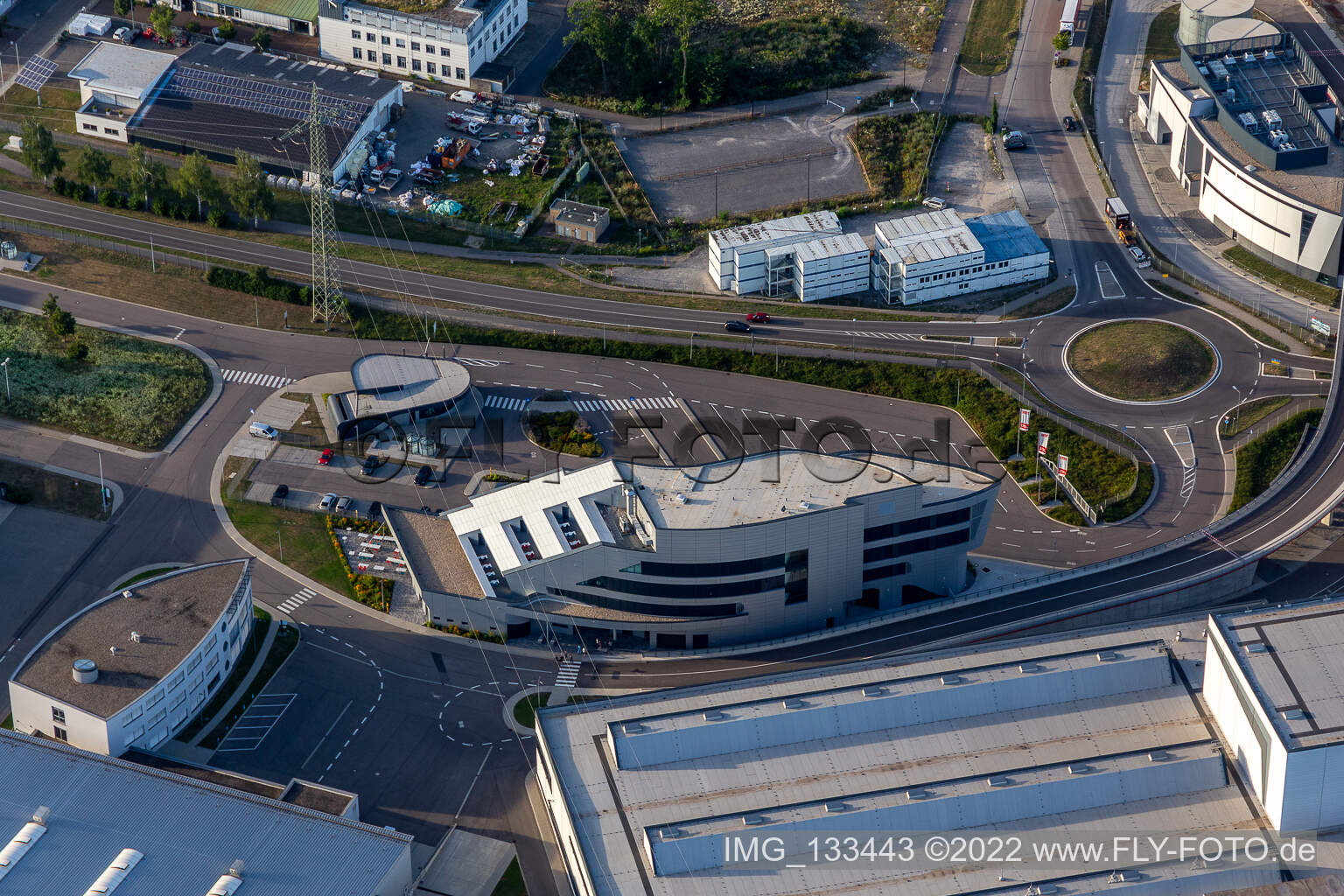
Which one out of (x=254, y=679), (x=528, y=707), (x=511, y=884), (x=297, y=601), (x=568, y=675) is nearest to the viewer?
(x=511, y=884)

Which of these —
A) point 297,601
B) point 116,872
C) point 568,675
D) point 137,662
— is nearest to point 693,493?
point 568,675

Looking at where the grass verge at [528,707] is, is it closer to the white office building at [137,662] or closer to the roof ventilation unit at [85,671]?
the white office building at [137,662]

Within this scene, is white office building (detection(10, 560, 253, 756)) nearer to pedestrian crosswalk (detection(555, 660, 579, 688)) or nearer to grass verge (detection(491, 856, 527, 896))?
pedestrian crosswalk (detection(555, 660, 579, 688))

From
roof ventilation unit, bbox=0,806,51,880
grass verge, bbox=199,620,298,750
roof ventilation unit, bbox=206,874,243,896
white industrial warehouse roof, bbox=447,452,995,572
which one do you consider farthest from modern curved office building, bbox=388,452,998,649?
roof ventilation unit, bbox=0,806,51,880

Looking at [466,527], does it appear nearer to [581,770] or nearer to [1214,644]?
[581,770]

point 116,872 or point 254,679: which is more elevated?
point 116,872

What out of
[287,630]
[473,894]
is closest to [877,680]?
[473,894]

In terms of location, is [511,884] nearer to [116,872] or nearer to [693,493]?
[116,872]
